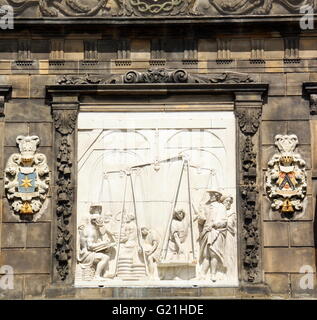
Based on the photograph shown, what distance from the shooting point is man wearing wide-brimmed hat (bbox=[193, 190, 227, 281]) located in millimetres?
21734

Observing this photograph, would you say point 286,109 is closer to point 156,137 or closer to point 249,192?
point 249,192

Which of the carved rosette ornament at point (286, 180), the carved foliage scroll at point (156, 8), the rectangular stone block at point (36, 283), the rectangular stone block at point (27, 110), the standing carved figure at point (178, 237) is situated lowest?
the rectangular stone block at point (36, 283)

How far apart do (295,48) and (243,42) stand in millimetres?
835

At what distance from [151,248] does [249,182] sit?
6.04 ft

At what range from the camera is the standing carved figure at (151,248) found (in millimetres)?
21797

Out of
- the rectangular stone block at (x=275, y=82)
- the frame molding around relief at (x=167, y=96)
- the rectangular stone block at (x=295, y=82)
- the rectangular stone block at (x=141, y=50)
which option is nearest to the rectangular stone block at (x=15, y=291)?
the frame molding around relief at (x=167, y=96)

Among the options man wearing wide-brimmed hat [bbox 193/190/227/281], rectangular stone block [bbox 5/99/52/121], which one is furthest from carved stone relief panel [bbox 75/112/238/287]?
rectangular stone block [bbox 5/99/52/121]

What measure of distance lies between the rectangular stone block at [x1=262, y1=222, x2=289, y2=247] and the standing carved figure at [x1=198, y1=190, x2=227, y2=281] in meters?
0.65

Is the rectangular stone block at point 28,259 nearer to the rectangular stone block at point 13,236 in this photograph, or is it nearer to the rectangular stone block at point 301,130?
the rectangular stone block at point 13,236

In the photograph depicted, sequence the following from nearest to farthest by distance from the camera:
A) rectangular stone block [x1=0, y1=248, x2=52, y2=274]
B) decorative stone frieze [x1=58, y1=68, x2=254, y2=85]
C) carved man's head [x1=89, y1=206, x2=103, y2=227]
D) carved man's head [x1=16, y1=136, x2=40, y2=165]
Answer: rectangular stone block [x1=0, y1=248, x2=52, y2=274], carved man's head [x1=89, y1=206, x2=103, y2=227], carved man's head [x1=16, y1=136, x2=40, y2=165], decorative stone frieze [x1=58, y1=68, x2=254, y2=85]

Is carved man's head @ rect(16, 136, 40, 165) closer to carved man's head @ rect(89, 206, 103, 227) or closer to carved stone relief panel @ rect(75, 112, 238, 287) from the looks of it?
carved stone relief panel @ rect(75, 112, 238, 287)

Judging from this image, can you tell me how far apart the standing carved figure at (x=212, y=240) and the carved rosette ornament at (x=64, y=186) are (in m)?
A: 2.04

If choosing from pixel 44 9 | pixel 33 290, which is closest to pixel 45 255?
pixel 33 290

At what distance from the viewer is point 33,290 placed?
2170cm
